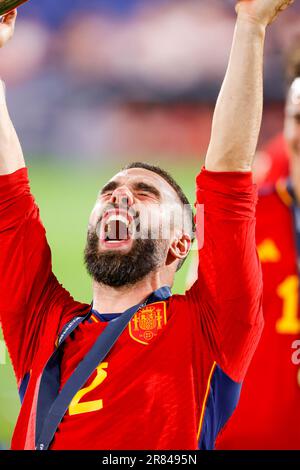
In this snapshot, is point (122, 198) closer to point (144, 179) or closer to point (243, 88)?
point (144, 179)

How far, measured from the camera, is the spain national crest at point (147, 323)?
1.65m

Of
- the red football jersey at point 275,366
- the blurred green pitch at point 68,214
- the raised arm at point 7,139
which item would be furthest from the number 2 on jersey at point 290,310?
the raised arm at point 7,139

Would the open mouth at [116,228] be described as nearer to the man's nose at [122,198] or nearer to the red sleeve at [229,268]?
the man's nose at [122,198]

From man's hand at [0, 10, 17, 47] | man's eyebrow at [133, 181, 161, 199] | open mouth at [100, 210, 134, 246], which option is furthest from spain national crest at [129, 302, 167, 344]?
man's hand at [0, 10, 17, 47]

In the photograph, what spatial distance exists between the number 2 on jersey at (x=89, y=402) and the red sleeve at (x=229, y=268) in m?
0.23

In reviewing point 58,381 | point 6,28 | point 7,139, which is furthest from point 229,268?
point 6,28

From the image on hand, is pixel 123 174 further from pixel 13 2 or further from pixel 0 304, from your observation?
pixel 13 2

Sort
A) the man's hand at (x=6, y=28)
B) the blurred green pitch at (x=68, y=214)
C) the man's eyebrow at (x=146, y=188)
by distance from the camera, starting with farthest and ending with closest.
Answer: the blurred green pitch at (x=68, y=214)
the man's eyebrow at (x=146, y=188)
the man's hand at (x=6, y=28)

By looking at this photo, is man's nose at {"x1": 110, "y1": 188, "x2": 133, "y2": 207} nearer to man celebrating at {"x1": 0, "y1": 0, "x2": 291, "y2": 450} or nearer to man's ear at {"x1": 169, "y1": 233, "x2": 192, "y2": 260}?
man celebrating at {"x1": 0, "y1": 0, "x2": 291, "y2": 450}

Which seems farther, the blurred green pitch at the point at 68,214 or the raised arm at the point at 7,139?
the blurred green pitch at the point at 68,214

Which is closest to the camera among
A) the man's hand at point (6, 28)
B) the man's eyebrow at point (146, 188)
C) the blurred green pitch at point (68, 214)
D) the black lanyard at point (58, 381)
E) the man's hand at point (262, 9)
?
the man's hand at point (262, 9)

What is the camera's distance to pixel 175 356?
1.60 metres

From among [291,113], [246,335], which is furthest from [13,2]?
[291,113]

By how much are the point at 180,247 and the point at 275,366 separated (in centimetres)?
51
